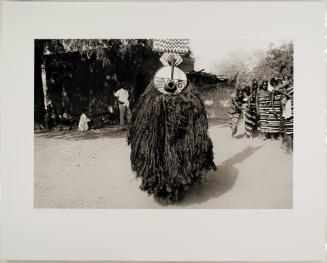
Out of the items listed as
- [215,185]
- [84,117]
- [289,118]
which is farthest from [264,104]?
[84,117]

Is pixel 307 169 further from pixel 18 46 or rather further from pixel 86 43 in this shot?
pixel 18 46

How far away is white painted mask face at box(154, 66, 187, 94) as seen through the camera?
2.55 metres

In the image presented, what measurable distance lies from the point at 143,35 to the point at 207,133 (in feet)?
1.78

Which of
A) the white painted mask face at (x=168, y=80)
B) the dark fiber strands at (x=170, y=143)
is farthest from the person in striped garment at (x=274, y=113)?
the white painted mask face at (x=168, y=80)

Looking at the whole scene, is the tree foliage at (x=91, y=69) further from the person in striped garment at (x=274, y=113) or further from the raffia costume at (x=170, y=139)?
the person in striped garment at (x=274, y=113)

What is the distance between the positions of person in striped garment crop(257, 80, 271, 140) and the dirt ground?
0.09 meters

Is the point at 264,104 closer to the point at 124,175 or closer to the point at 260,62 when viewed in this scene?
the point at 260,62

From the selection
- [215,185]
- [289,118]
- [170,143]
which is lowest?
[215,185]

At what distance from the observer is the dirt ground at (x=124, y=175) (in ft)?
8.36

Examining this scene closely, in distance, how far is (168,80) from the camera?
2.55m

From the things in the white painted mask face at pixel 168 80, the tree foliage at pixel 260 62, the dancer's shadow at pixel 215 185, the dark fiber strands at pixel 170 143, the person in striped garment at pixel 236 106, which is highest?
the tree foliage at pixel 260 62

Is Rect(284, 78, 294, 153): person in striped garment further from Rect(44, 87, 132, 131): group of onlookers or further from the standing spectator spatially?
Rect(44, 87, 132, 131): group of onlookers

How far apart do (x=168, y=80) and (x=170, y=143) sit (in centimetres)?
29

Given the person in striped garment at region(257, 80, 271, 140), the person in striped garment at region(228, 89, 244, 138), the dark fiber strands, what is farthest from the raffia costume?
the person in striped garment at region(257, 80, 271, 140)
